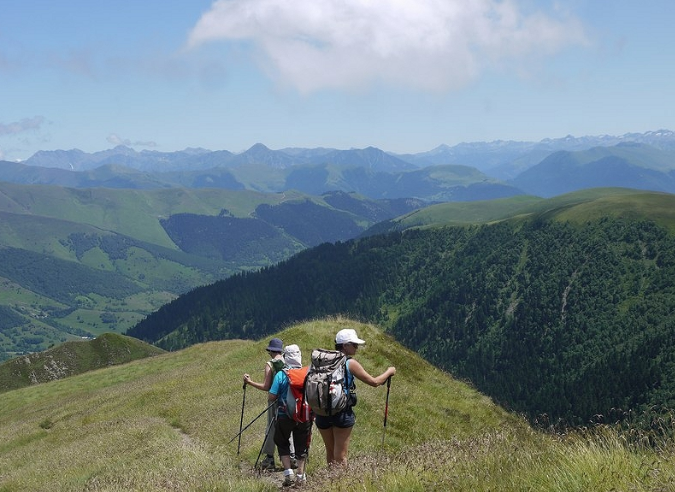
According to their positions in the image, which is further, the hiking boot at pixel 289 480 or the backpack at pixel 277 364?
the backpack at pixel 277 364

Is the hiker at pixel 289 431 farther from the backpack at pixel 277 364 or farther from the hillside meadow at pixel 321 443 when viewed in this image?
the backpack at pixel 277 364

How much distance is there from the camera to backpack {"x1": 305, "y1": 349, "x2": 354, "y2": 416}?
1165 centimetres

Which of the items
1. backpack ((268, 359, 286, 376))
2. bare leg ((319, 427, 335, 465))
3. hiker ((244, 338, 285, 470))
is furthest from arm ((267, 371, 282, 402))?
bare leg ((319, 427, 335, 465))

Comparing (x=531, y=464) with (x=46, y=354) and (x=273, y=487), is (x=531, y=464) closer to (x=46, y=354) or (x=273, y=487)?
(x=273, y=487)

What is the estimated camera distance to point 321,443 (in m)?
17.8

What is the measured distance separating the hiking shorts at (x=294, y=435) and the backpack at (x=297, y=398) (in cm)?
33

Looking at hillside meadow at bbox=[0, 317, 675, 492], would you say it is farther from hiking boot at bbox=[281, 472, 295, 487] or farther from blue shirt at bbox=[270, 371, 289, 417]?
blue shirt at bbox=[270, 371, 289, 417]

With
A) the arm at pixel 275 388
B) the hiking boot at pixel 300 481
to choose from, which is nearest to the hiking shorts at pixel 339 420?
the hiking boot at pixel 300 481

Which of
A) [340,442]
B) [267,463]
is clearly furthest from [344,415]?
[267,463]

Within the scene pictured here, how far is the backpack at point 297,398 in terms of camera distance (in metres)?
13.0

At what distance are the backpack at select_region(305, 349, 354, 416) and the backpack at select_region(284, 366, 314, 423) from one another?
4.18 feet

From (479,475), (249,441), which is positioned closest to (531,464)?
(479,475)

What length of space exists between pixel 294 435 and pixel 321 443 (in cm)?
451

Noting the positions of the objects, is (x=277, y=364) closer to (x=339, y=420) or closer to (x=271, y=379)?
(x=271, y=379)
